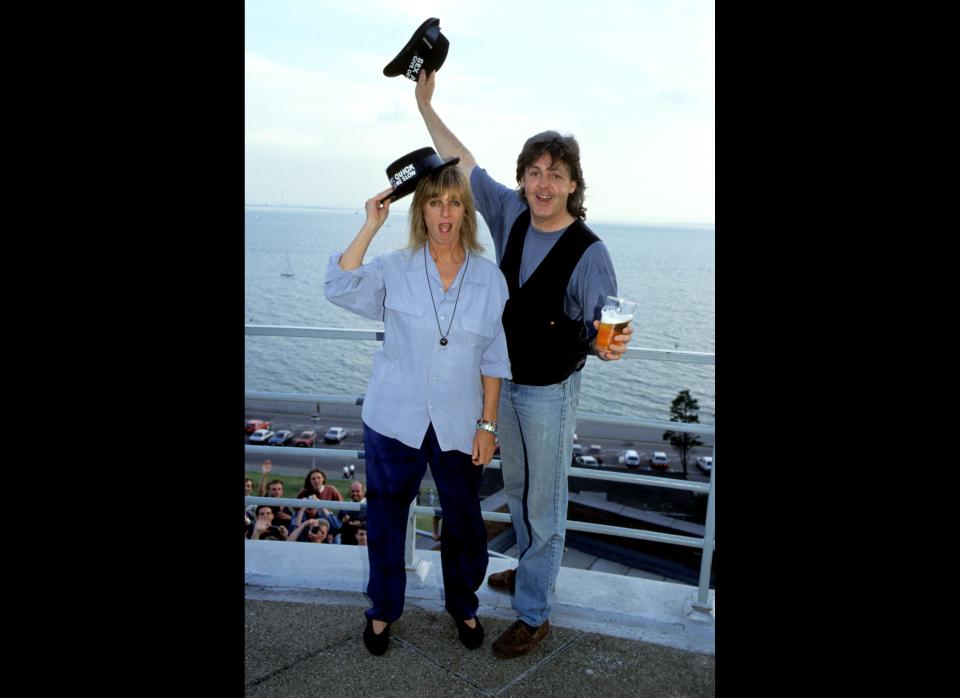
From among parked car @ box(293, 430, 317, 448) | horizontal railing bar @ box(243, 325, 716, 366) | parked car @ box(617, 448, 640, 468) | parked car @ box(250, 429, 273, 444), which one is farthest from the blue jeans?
parked car @ box(293, 430, 317, 448)

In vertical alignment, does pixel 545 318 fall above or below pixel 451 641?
above

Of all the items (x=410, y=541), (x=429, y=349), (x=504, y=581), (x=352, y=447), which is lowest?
(x=352, y=447)

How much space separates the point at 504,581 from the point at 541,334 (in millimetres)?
1110

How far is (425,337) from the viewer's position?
2.17 m

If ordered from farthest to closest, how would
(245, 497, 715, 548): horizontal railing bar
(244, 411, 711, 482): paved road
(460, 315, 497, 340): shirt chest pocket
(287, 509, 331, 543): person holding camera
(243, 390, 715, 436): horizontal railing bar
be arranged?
(244, 411, 711, 482): paved road < (287, 509, 331, 543): person holding camera < (245, 497, 715, 548): horizontal railing bar < (243, 390, 715, 436): horizontal railing bar < (460, 315, 497, 340): shirt chest pocket

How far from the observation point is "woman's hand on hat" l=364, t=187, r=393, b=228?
2133mm

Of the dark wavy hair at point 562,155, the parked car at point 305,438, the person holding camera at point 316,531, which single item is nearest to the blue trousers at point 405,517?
the dark wavy hair at point 562,155

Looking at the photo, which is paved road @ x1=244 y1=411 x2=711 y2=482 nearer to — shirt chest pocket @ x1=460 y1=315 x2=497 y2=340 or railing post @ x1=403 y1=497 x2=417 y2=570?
railing post @ x1=403 y1=497 x2=417 y2=570

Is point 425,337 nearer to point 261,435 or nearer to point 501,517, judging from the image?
point 501,517

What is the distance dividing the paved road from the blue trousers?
4326 centimetres

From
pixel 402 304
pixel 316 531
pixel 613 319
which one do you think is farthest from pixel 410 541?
pixel 316 531
